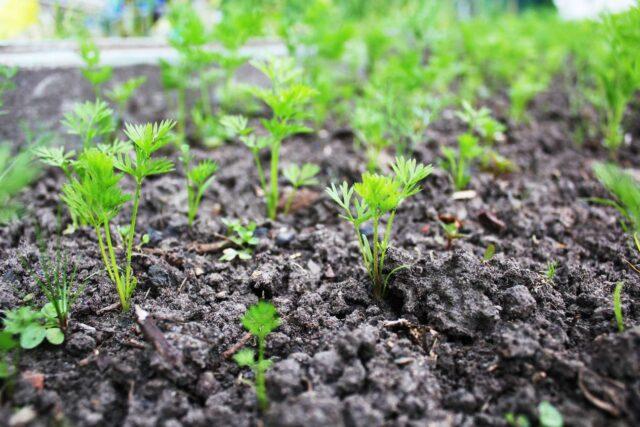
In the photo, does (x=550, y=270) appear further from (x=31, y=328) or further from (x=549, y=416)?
(x=31, y=328)

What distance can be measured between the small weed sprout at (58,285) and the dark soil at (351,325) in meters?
0.04

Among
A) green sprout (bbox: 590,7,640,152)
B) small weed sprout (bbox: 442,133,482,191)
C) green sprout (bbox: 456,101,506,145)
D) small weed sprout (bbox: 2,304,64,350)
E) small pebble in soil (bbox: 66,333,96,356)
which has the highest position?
green sprout (bbox: 590,7,640,152)

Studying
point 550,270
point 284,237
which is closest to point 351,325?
point 284,237

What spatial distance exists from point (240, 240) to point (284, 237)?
0.60 feet

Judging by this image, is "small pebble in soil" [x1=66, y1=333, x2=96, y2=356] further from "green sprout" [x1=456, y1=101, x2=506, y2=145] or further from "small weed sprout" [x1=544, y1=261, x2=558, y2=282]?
"green sprout" [x1=456, y1=101, x2=506, y2=145]

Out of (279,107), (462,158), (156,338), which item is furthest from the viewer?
(462,158)

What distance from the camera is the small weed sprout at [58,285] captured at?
144 cm

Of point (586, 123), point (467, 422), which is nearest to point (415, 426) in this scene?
point (467, 422)

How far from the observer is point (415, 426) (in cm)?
119

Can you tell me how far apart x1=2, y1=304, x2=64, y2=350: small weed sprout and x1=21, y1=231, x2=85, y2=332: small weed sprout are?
0.08ft

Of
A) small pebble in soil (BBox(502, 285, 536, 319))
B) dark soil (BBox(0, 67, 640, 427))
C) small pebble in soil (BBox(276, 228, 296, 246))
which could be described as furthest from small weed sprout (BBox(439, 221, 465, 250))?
small pebble in soil (BBox(276, 228, 296, 246))

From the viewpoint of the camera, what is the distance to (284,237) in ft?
6.72

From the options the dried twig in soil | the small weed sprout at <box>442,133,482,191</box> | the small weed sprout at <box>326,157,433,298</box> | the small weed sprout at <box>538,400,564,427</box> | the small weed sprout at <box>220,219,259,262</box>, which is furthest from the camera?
the small weed sprout at <box>442,133,482,191</box>

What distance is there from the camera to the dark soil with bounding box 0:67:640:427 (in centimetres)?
125
